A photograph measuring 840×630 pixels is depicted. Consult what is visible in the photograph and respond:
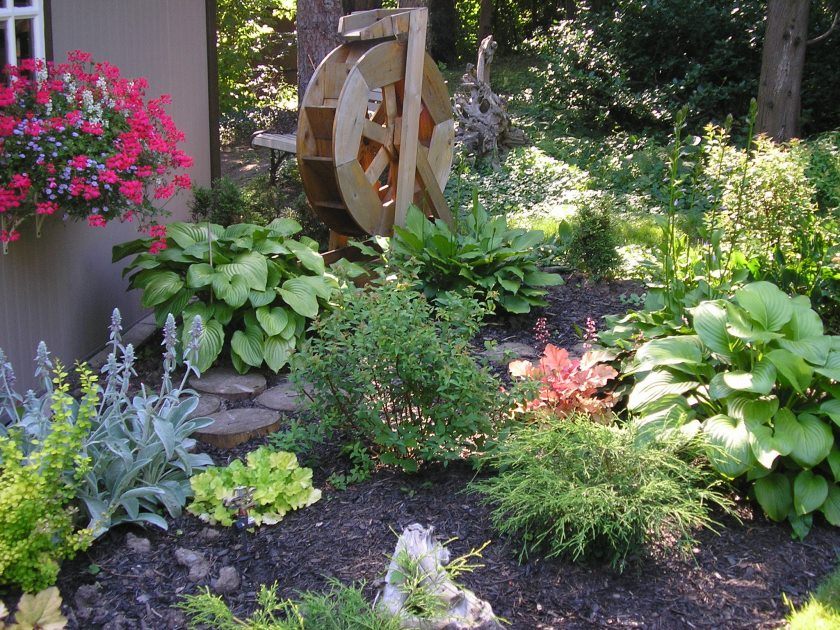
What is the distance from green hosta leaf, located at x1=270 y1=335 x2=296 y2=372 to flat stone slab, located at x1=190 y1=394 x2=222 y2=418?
0.39m

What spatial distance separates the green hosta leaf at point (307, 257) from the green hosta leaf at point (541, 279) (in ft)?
5.08

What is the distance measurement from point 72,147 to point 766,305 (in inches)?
129

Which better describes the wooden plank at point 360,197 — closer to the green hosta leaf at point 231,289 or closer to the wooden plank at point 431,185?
the wooden plank at point 431,185

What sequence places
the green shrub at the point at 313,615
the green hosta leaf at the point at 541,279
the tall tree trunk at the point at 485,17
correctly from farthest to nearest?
the tall tree trunk at the point at 485,17, the green hosta leaf at the point at 541,279, the green shrub at the point at 313,615

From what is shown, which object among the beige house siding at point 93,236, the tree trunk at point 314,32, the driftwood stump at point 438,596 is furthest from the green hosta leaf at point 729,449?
the tree trunk at point 314,32

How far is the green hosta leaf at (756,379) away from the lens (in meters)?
3.31

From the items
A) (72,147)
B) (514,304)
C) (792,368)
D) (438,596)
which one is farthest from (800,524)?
(72,147)

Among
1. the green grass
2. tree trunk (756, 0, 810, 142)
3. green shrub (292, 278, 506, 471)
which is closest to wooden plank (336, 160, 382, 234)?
green shrub (292, 278, 506, 471)

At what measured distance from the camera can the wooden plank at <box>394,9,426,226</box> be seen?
6625 millimetres

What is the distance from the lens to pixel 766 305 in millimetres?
3617

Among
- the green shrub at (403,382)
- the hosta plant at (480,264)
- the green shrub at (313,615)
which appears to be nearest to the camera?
the green shrub at (313,615)

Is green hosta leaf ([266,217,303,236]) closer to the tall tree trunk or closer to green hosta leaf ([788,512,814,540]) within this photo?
green hosta leaf ([788,512,814,540])

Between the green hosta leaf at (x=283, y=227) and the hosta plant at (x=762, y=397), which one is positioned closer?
the hosta plant at (x=762, y=397)

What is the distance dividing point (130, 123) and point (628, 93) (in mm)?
10225
